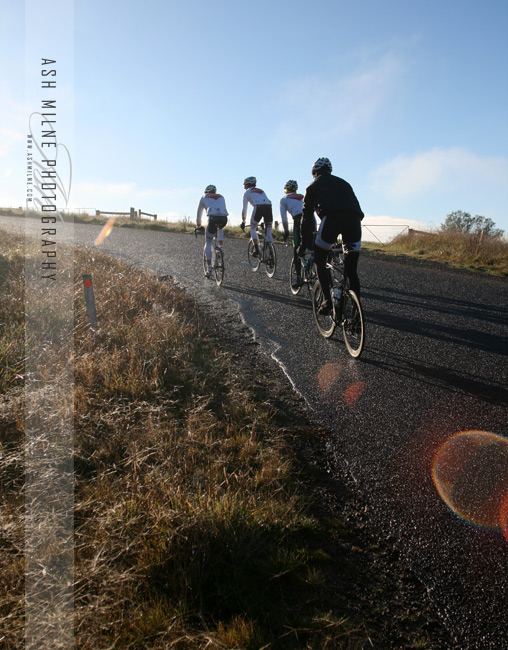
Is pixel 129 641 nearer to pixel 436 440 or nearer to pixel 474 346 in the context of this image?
pixel 436 440

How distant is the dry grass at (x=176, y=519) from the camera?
195 cm

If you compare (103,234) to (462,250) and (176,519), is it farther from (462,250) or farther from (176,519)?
(176,519)

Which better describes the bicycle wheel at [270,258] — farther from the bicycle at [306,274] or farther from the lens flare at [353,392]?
the lens flare at [353,392]

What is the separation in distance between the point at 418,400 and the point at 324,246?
2679 mm

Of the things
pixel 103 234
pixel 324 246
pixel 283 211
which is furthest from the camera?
pixel 103 234

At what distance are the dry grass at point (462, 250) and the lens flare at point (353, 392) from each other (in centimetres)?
972

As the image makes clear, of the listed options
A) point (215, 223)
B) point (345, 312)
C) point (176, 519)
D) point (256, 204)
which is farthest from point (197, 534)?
point (256, 204)

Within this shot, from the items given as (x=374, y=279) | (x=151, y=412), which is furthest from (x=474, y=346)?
(x=374, y=279)

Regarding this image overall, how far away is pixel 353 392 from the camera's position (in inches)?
188

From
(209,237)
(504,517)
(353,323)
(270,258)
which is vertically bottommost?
(504,517)

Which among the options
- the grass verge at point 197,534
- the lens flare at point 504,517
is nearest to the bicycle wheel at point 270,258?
the grass verge at point 197,534

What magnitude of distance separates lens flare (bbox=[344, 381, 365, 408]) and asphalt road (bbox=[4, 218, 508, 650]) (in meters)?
0.01

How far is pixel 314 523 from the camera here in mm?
2668

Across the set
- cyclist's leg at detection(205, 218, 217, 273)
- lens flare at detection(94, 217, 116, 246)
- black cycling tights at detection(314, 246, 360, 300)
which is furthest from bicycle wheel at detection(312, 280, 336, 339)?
lens flare at detection(94, 217, 116, 246)
